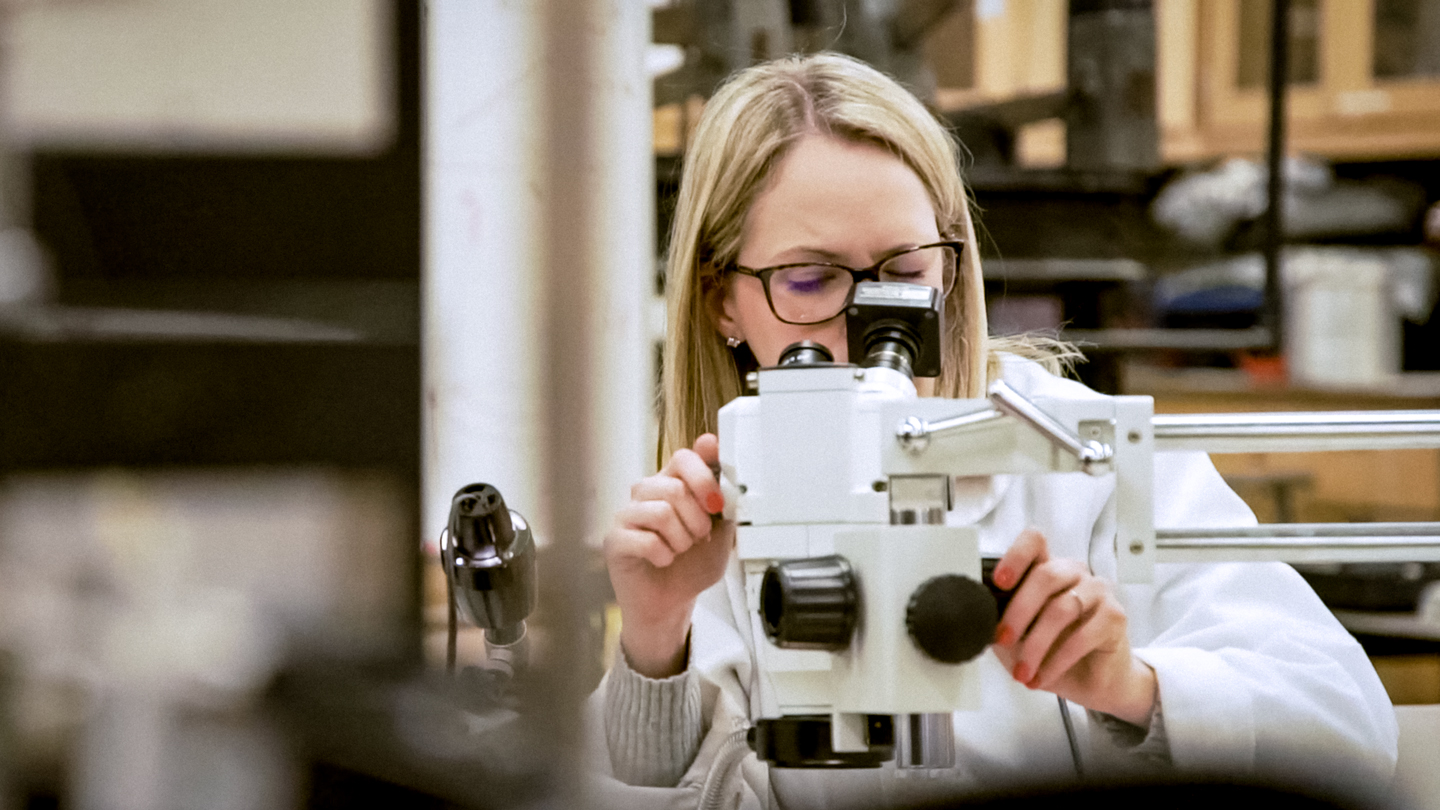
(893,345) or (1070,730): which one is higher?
(893,345)

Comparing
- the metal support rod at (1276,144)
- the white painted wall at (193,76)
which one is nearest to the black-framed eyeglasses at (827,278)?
the white painted wall at (193,76)

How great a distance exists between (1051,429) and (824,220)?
0.41 meters

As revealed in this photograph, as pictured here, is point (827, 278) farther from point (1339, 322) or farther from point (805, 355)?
point (1339, 322)

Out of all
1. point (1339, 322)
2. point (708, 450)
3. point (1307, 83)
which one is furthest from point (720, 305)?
point (1307, 83)

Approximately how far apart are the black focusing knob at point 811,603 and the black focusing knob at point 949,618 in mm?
30

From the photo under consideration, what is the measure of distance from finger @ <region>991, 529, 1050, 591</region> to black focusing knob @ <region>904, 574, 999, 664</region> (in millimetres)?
41

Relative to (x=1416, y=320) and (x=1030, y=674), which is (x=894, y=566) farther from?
(x=1416, y=320)

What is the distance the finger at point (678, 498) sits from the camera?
773 millimetres

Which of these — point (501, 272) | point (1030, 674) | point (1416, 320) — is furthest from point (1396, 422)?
point (1416, 320)

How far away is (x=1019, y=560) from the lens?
623 millimetres

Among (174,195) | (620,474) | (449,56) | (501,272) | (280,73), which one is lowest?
(620,474)

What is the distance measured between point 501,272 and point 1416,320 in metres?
2.77

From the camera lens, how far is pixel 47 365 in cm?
167

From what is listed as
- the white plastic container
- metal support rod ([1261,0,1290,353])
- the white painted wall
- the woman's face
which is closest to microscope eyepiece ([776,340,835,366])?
the woman's face
